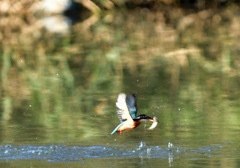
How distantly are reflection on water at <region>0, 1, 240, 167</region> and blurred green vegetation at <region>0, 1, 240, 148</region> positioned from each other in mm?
13

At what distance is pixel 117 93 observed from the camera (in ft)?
29.6

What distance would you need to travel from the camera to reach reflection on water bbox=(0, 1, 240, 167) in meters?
5.88

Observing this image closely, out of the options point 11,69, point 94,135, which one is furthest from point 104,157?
point 11,69

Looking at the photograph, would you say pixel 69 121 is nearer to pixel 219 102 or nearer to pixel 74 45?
pixel 219 102

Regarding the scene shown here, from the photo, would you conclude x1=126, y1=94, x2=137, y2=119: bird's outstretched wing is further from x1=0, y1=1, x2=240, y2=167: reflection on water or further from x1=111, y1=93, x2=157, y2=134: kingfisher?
x1=0, y1=1, x2=240, y2=167: reflection on water

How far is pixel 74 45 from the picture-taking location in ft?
50.1

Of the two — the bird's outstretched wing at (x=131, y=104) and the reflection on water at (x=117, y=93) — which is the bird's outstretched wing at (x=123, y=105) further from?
the reflection on water at (x=117, y=93)

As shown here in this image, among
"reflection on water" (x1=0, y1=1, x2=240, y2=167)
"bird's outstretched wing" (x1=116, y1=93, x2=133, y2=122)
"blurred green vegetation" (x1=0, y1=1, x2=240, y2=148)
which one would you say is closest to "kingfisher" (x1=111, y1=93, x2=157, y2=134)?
"bird's outstretched wing" (x1=116, y1=93, x2=133, y2=122)

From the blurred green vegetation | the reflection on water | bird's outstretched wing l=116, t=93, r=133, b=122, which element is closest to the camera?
bird's outstretched wing l=116, t=93, r=133, b=122

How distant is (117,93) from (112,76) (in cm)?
157

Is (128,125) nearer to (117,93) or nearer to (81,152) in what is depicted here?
(81,152)

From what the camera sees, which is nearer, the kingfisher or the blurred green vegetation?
the kingfisher

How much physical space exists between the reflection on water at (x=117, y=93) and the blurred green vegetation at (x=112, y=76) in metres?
0.01

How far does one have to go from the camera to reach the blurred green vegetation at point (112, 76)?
7.37 m
